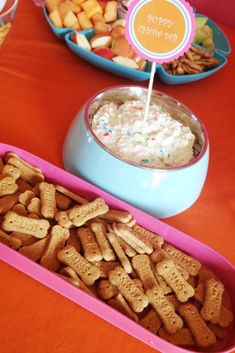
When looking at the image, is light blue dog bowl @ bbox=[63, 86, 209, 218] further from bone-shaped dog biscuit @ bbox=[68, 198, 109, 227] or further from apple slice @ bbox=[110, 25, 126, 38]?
apple slice @ bbox=[110, 25, 126, 38]

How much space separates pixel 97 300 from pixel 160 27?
0.38m

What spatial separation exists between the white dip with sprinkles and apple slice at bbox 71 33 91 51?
261mm

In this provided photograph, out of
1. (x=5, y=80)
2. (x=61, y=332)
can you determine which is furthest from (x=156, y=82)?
(x=61, y=332)

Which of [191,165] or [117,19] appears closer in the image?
[191,165]

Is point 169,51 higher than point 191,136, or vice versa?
point 169,51

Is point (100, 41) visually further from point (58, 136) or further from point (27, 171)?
point (27, 171)

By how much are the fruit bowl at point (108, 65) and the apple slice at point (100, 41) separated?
0.04 m

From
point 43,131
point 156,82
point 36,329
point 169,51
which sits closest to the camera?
point 36,329

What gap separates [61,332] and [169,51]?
0.41 m

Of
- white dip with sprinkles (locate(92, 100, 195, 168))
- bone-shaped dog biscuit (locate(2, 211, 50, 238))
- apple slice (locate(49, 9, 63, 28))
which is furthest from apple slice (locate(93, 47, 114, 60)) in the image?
bone-shaped dog biscuit (locate(2, 211, 50, 238))

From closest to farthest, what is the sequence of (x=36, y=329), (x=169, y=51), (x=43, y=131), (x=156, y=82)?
(x=36, y=329), (x=169, y=51), (x=43, y=131), (x=156, y=82)

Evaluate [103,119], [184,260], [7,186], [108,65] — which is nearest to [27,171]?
[7,186]

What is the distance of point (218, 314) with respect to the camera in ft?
1.92

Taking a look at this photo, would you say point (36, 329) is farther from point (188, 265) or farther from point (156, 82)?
→ point (156, 82)
